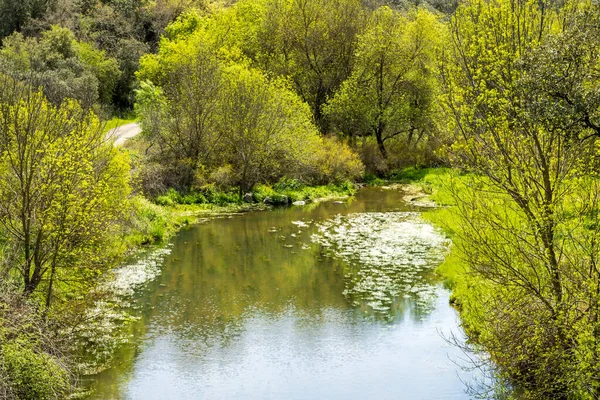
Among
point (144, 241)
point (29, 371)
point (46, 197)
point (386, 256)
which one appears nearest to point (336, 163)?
point (144, 241)

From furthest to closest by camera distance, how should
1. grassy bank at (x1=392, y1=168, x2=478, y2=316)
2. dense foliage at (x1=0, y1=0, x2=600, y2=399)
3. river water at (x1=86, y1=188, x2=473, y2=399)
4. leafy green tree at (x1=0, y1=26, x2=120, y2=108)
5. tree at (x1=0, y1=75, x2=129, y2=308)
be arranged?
leafy green tree at (x1=0, y1=26, x2=120, y2=108) → tree at (x1=0, y1=75, x2=129, y2=308) → river water at (x1=86, y1=188, x2=473, y2=399) → grassy bank at (x1=392, y1=168, x2=478, y2=316) → dense foliage at (x1=0, y1=0, x2=600, y2=399)

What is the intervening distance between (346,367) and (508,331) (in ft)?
17.1

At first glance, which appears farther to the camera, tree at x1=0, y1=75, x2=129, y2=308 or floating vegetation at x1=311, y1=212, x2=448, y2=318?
floating vegetation at x1=311, y1=212, x2=448, y2=318

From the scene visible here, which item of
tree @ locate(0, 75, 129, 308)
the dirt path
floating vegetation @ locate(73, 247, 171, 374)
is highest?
tree @ locate(0, 75, 129, 308)

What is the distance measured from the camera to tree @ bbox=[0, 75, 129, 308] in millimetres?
17500

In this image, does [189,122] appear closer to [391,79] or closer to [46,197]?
[391,79]

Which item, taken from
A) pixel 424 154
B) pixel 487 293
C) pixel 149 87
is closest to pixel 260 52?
pixel 149 87

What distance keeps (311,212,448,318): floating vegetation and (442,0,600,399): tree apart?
26.8 feet

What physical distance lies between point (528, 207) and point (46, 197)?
11930 millimetres

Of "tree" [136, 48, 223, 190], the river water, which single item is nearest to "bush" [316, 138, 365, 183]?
"tree" [136, 48, 223, 190]

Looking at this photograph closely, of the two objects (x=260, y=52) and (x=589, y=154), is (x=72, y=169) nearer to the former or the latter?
(x=589, y=154)

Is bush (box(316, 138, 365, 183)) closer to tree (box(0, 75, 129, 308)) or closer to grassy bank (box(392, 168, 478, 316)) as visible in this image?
grassy bank (box(392, 168, 478, 316))

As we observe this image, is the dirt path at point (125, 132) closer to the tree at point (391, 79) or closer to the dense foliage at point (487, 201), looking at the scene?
the dense foliage at point (487, 201)

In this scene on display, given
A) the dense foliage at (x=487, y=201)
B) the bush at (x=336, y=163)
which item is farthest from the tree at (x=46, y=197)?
the bush at (x=336, y=163)
